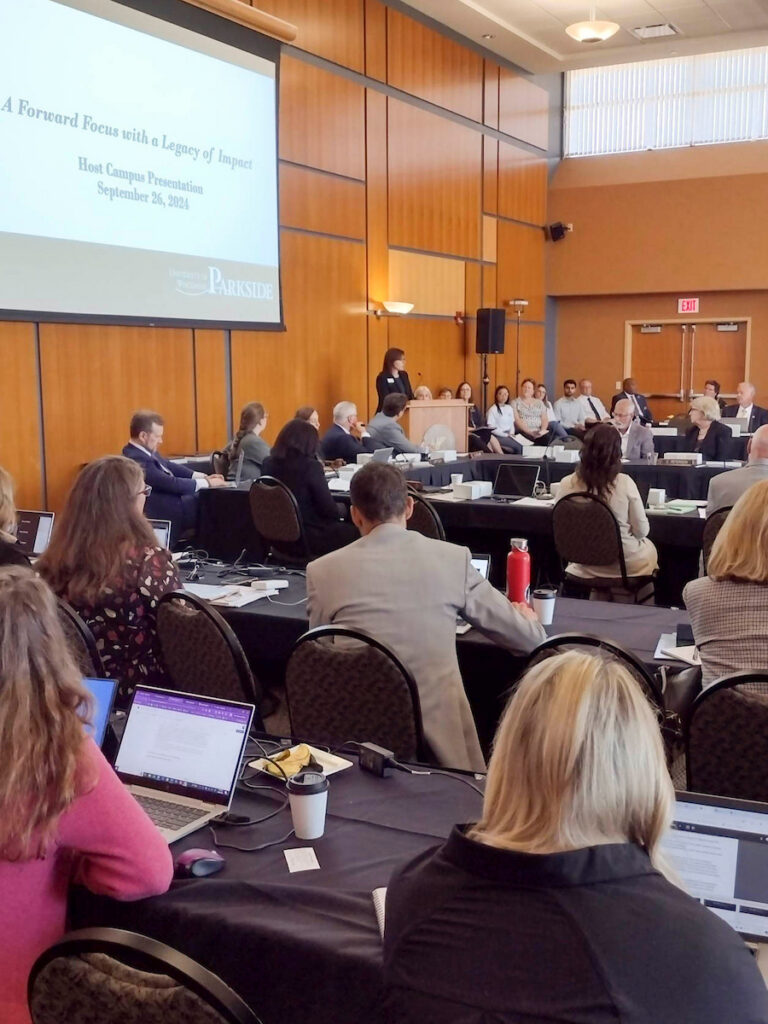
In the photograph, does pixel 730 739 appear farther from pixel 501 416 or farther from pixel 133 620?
pixel 501 416

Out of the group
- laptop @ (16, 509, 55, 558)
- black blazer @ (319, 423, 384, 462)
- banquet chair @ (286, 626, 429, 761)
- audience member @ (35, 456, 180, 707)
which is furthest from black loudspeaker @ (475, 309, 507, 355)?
banquet chair @ (286, 626, 429, 761)

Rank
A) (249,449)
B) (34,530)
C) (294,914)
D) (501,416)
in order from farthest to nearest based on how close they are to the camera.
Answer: (501,416) < (249,449) < (34,530) < (294,914)

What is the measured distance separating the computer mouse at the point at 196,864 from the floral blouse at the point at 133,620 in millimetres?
1375

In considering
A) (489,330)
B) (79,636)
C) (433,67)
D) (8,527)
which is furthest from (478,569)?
(433,67)

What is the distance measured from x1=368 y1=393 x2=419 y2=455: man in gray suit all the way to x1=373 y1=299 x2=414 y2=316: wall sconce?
2953 millimetres

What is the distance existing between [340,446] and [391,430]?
549mm

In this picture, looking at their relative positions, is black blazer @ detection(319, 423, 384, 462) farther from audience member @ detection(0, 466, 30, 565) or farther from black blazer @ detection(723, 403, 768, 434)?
black blazer @ detection(723, 403, 768, 434)

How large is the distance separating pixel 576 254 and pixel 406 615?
1334cm

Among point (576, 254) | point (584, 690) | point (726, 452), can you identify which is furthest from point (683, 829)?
point (576, 254)

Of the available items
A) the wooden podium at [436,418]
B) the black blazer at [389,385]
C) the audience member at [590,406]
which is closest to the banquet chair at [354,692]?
the wooden podium at [436,418]

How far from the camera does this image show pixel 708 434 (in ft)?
26.5

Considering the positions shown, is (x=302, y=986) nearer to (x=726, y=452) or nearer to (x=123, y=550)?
(x=123, y=550)

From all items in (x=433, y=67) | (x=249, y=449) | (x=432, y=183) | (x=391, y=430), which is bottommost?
(x=249, y=449)

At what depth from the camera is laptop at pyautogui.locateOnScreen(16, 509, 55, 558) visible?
4.99 metres
